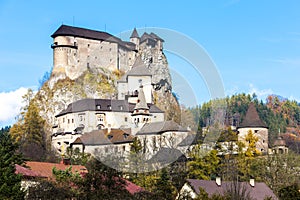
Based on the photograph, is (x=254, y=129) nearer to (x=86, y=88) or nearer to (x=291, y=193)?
(x=86, y=88)

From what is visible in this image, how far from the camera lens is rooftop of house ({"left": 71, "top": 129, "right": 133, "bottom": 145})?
221 ft

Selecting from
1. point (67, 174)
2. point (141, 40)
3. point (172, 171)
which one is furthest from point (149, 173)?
point (141, 40)

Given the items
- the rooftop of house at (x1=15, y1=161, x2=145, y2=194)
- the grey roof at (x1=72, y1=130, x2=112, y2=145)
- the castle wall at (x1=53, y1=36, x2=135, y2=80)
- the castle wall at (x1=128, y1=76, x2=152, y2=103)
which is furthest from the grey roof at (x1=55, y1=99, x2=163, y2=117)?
the rooftop of house at (x1=15, y1=161, x2=145, y2=194)

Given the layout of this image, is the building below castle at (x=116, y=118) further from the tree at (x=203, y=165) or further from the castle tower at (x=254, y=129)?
the tree at (x=203, y=165)

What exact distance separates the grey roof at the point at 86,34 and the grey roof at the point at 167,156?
44.9 m

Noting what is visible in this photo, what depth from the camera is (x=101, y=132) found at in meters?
77.9

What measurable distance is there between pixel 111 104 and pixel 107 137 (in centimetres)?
1481

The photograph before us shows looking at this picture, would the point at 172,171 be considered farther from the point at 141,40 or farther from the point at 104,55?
the point at 141,40

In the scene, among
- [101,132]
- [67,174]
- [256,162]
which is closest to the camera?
[67,174]

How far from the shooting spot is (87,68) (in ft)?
311

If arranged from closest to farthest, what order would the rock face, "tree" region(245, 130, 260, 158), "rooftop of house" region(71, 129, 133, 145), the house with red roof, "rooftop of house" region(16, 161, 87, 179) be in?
"rooftop of house" region(16, 161, 87, 179)
the house with red roof
"tree" region(245, 130, 260, 158)
"rooftop of house" region(71, 129, 133, 145)
the rock face

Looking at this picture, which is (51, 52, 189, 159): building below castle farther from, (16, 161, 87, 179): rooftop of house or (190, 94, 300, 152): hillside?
(16, 161, 87, 179): rooftop of house

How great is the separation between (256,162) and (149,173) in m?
11.1

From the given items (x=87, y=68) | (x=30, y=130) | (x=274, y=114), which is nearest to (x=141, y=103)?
(x=30, y=130)
